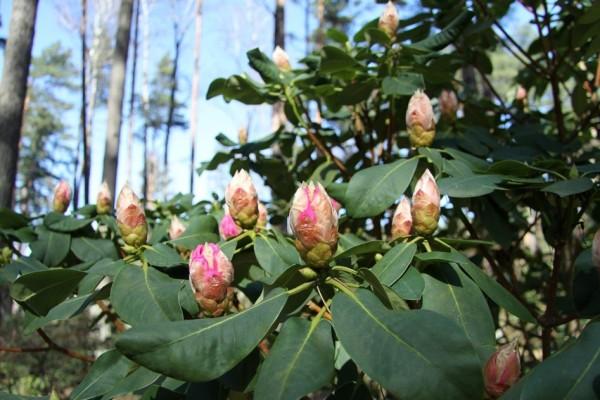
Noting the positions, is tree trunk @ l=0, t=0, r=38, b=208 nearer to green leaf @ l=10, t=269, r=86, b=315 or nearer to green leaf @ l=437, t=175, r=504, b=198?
green leaf @ l=10, t=269, r=86, b=315

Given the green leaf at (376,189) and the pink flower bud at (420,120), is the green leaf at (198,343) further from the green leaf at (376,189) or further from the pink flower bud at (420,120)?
the pink flower bud at (420,120)

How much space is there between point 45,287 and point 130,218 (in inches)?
9.4

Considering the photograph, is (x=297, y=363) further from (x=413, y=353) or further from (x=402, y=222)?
(x=402, y=222)

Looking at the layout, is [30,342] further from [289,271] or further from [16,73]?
[289,271]

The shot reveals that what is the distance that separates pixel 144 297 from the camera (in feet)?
3.64

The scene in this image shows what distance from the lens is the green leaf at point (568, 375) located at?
0.64 meters

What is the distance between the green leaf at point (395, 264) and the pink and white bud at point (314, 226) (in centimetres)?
12

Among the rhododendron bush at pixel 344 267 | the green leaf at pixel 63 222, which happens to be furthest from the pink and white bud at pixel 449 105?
the green leaf at pixel 63 222

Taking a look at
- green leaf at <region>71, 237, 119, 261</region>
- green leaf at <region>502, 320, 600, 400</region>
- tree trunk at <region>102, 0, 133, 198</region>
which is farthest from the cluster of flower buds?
tree trunk at <region>102, 0, 133, 198</region>

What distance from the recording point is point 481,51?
8.91 feet

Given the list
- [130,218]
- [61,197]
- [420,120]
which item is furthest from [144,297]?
[61,197]

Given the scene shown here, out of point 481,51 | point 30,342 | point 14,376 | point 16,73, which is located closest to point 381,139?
point 481,51

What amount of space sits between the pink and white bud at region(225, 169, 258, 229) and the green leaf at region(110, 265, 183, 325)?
201 millimetres

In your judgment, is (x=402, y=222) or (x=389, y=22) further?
A: (x=389, y=22)
